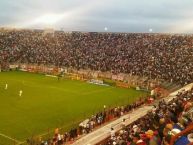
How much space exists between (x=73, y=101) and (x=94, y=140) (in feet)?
55.6

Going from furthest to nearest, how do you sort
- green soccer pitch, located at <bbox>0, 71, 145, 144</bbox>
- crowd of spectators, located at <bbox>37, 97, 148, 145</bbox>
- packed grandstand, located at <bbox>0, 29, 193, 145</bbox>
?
1. packed grandstand, located at <bbox>0, 29, 193, 145</bbox>
2. green soccer pitch, located at <bbox>0, 71, 145, 144</bbox>
3. crowd of spectators, located at <bbox>37, 97, 148, 145</bbox>

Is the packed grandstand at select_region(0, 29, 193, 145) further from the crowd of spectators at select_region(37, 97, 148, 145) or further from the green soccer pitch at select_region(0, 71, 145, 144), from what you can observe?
the green soccer pitch at select_region(0, 71, 145, 144)

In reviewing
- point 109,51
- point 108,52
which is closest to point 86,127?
point 108,52

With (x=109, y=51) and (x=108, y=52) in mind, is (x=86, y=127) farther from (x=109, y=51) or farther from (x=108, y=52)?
(x=109, y=51)

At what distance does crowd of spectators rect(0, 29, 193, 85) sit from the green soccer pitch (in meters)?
8.76

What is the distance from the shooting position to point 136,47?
72.4 meters

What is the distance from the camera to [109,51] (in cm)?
7331

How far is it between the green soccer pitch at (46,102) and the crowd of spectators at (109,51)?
8.76 meters

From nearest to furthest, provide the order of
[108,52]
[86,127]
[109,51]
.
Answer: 1. [86,127]
2. [108,52]
3. [109,51]

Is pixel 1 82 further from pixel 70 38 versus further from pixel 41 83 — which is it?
pixel 70 38

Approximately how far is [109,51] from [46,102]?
108ft

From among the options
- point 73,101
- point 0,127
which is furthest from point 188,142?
point 73,101

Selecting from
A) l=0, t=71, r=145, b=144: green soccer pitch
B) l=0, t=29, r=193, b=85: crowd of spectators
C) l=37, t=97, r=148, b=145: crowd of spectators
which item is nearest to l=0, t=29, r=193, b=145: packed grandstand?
l=0, t=29, r=193, b=85: crowd of spectators

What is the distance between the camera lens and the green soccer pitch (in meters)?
32.6
